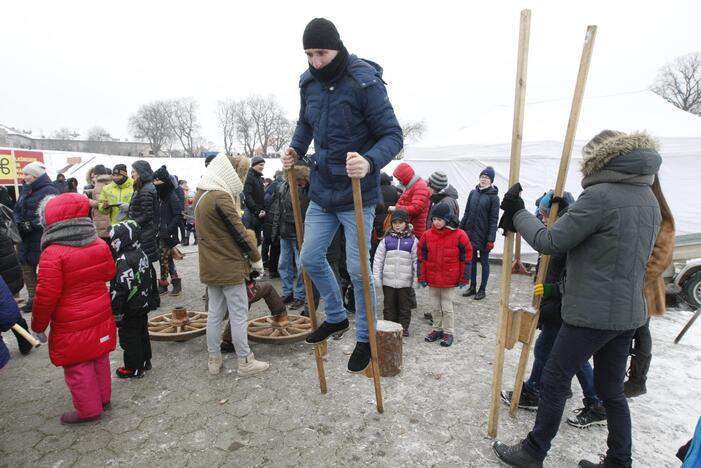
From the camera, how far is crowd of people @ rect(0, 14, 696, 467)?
2488 mm

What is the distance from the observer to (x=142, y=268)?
4195 millimetres

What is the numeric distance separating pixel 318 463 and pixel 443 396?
1429mm

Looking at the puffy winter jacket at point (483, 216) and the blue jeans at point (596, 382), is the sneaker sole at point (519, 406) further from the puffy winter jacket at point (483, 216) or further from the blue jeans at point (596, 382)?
the puffy winter jacket at point (483, 216)

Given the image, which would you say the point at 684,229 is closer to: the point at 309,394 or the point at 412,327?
the point at 412,327

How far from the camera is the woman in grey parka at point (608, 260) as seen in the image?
7.97ft

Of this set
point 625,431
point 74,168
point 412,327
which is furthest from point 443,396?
point 74,168

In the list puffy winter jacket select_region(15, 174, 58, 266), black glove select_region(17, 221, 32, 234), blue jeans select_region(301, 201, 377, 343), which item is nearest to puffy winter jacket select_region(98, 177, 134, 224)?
puffy winter jacket select_region(15, 174, 58, 266)

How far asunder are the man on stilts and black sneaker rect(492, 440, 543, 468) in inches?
44.5

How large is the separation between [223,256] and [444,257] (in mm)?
2697

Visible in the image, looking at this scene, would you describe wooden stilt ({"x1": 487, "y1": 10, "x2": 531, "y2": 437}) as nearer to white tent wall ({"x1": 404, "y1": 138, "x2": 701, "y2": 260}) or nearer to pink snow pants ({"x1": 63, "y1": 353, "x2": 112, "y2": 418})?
pink snow pants ({"x1": 63, "y1": 353, "x2": 112, "y2": 418})

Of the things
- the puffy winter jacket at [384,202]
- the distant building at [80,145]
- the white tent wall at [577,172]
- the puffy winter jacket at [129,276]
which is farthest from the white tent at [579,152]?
the distant building at [80,145]

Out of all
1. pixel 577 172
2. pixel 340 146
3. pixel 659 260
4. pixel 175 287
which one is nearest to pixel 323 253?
pixel 340 146

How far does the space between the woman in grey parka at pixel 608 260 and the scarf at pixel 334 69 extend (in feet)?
5.40

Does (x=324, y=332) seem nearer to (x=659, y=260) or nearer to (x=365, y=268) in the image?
(x=365, y=268)
